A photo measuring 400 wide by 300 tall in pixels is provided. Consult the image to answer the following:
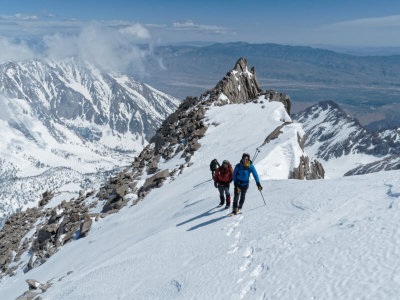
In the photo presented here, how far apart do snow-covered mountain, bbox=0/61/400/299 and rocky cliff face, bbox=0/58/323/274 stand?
0.31 m

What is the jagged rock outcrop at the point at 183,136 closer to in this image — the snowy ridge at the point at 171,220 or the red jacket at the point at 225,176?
the snowy ridge at the point at 171,220

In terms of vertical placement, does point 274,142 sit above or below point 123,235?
above

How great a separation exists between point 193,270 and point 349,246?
6050mm

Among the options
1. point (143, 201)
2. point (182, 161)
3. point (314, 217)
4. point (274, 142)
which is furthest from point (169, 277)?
point (182, 161)

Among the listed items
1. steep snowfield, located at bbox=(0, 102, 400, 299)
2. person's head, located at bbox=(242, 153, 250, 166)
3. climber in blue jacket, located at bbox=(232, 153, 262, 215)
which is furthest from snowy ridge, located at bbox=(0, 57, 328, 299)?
person's head, located at bbox=(242, 153, 250, 166)

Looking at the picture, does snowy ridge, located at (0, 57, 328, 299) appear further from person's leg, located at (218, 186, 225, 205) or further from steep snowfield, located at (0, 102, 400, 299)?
person's leg, located at (218, 186, 225, 205)

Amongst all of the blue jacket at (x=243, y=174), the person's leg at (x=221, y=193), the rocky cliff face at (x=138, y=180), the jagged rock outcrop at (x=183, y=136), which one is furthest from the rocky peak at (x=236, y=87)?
the blue jacket at (x=243, y=174)

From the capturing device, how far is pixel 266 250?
502 inches

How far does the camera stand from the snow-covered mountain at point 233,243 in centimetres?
1028

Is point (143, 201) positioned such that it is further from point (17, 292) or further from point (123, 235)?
point (17, 292)

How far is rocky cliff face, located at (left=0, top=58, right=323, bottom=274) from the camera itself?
1416 inches

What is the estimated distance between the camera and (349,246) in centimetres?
1110

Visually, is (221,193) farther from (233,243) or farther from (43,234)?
(43,234)

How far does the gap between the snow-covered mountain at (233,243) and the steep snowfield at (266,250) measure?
49 mm
